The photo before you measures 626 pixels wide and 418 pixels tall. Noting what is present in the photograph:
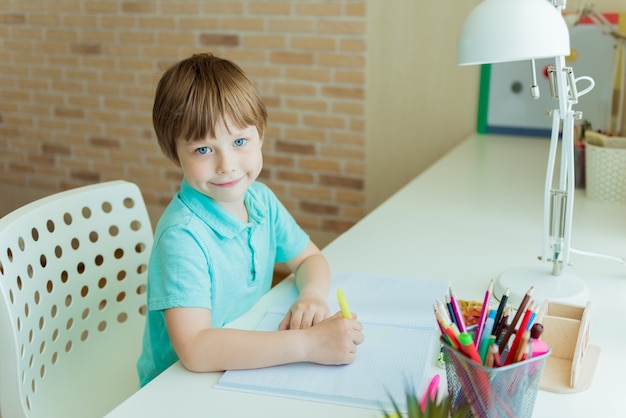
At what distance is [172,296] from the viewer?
3.50 ft

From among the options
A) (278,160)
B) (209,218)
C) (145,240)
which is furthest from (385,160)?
(209,218)

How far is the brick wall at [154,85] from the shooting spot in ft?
9.35

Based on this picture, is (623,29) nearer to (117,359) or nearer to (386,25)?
(386,25)

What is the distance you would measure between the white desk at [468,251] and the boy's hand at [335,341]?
0.31ft

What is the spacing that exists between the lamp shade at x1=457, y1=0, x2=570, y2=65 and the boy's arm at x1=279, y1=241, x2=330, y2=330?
1.47 ft

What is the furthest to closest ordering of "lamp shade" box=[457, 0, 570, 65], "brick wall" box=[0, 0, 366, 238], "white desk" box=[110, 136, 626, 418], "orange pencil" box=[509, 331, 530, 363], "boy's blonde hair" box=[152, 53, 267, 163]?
"brick wall" box=[0, 0, 366, 238]
"boy's blonde hair" box=[152, 53, 267, 163]
"lamp shade" box=[457, 0, 570, 65]
"white desk" box=[110, 136, 626, 418]
"orange pencil" box=[509, 331, 530, 363]

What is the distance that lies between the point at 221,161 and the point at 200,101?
0.33 ft

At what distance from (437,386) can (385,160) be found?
2.00 meters

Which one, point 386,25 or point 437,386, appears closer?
point 437,386

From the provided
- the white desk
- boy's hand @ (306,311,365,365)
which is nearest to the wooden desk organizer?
the white desk

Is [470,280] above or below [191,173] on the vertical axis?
below

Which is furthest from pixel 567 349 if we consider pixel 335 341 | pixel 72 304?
pixel 72 304

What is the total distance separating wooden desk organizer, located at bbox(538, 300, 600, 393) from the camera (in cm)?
94

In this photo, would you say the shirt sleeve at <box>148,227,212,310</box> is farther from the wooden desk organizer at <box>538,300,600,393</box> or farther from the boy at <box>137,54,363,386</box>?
the wooden desk organizer at <box>538,300,600,393</box>
